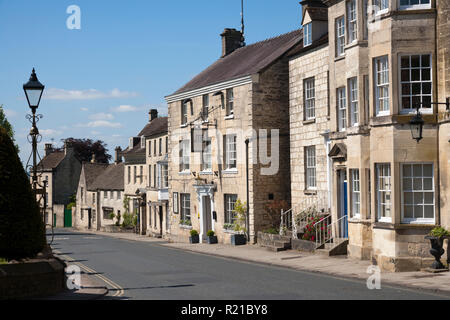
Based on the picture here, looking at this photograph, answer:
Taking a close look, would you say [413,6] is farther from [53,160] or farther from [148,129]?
[53,160]

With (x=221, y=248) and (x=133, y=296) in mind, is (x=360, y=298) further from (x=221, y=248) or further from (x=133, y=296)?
(x=221, y=248)

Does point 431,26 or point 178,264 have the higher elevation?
point 431,26

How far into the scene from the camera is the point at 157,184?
53469 mm

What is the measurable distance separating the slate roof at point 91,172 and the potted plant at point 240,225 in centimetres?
4117

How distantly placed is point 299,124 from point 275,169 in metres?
3.18

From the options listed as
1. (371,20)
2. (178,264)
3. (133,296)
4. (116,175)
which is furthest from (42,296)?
(116,175)

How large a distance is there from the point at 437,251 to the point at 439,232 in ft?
2.11

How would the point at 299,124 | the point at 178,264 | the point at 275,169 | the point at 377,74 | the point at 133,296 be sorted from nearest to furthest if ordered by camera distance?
the point at 133,296
the point at 377,74
the point at 178,264
the point at 299,124
the point at 275,169

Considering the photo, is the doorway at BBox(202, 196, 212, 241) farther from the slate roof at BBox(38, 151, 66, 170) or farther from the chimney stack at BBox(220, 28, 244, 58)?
the slate roof at BBox(38, 151, 66, 170)

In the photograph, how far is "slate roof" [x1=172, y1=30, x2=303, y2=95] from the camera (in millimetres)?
34719

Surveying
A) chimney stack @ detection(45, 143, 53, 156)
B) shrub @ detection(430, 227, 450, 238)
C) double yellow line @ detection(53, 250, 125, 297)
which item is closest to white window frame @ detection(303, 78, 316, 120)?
shrub @ detection(430, 227, 450, 238)

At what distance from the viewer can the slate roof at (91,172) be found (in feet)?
242

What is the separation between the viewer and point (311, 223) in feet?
91.3

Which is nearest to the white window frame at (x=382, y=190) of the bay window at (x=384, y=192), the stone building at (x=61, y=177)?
the bay window at (x=384, y=192)
